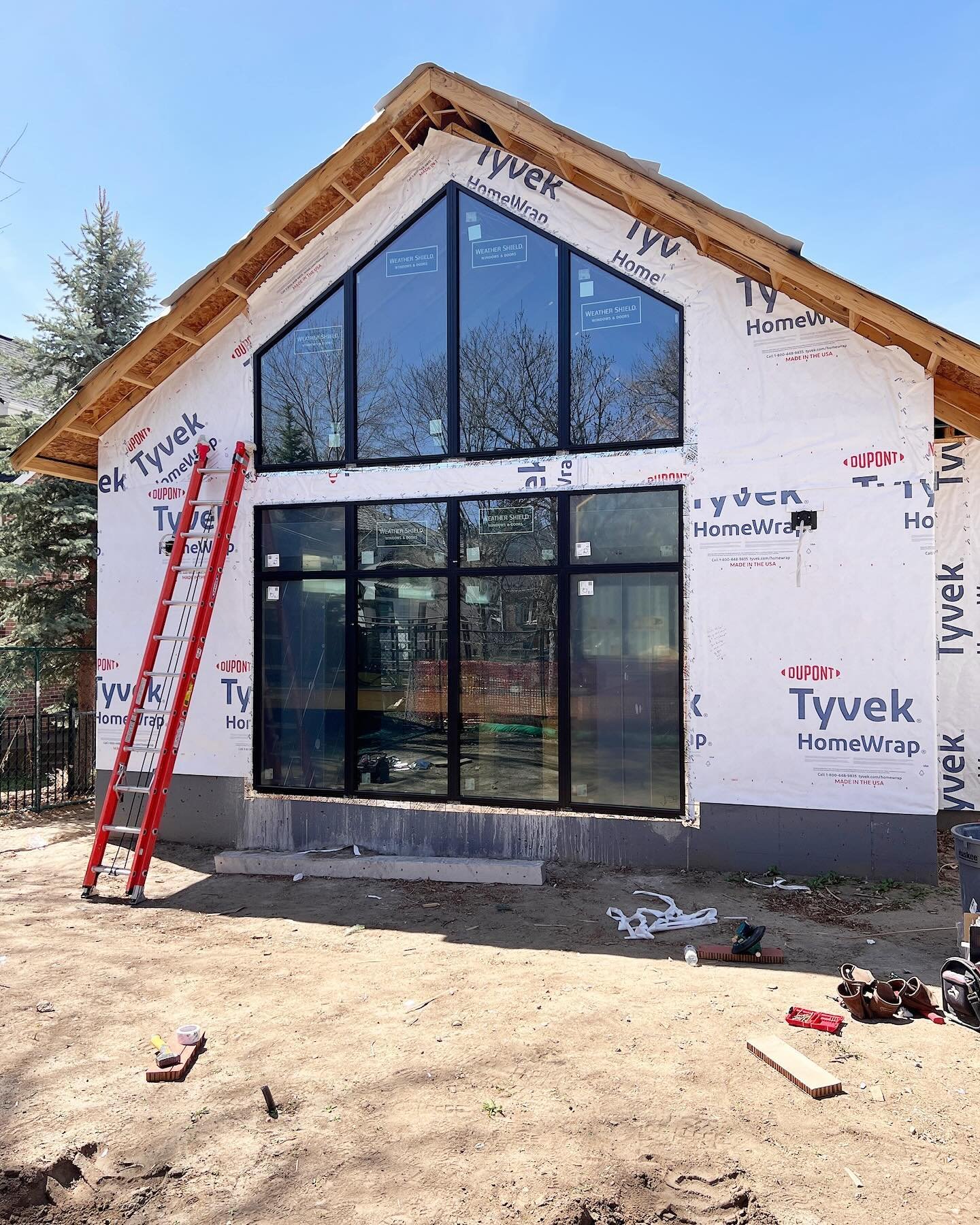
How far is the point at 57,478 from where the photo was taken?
1000 centimetres

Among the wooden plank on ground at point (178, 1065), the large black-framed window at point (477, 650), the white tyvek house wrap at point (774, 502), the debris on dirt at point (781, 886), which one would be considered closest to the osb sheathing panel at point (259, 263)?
the white tyvek house wrap at point (774, 502)

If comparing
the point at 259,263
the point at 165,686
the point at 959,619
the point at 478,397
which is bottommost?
the point at 165,686

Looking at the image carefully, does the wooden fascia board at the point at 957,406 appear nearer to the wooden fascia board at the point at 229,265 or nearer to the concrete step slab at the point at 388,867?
the wooden fascia board at the point at 229,265

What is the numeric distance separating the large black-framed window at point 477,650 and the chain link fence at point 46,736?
13.9 feet

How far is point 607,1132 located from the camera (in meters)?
3.04

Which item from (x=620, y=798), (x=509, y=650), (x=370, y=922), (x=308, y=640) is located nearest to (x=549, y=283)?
(x=509, y=650)

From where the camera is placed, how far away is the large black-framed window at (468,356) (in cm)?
681

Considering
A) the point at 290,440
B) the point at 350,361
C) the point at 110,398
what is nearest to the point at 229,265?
the point at 350,361

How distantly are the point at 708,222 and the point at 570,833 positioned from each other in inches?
199

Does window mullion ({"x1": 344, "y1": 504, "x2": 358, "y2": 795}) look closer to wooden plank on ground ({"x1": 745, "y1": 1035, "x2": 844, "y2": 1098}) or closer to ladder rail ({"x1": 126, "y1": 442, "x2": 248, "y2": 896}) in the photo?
ladder rail ({"x1": 126, "y1": 442, "x2": 248, "y2": 896})

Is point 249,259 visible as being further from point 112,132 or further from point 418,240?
point 112,132

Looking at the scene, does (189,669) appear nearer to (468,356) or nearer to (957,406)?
(468,356)

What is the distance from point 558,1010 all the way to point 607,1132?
1.10 meters

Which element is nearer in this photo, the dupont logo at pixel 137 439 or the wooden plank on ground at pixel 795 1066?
the wooden plank on ground at pixel 795 1066
